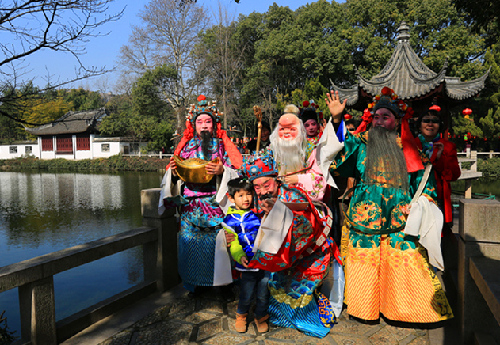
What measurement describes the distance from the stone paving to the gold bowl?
51.3 inches

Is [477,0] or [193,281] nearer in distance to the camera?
[193,281]

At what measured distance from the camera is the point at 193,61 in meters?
29.8

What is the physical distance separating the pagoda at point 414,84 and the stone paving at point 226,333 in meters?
8.79

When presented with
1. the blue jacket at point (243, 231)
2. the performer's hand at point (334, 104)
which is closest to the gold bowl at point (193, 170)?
the blue jacket at point (243, 231)

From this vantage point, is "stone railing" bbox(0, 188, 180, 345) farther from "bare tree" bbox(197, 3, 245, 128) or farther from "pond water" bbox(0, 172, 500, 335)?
"bare tree" bbox(197, 3, 245, 128)

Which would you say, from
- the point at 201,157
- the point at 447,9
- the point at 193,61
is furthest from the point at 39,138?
the point at 201,157

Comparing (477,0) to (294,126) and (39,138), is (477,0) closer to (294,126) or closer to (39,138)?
(294,126)

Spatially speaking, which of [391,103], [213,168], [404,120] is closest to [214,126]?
[213,168]

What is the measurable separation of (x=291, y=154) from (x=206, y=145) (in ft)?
3.22

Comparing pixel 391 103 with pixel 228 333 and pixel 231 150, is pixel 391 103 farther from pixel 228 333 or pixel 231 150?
pixel 228 333

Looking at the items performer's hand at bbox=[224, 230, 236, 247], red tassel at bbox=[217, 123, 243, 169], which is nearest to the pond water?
red tassel at bbox=[217, 123, 243, 169]

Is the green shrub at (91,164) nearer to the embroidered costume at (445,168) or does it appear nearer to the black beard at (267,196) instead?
the embroidered costume at (445,168)

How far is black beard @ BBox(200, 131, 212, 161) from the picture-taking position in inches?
156

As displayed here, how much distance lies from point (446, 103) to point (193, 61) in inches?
878
